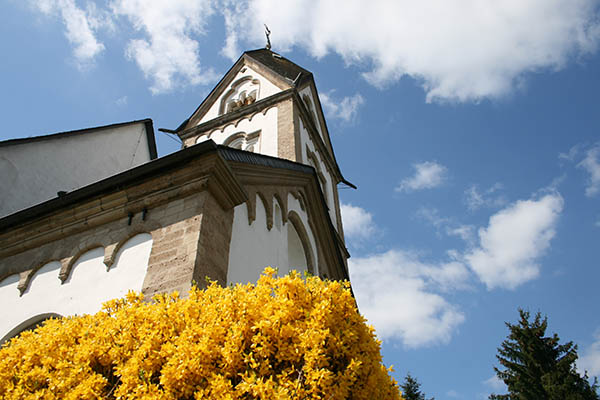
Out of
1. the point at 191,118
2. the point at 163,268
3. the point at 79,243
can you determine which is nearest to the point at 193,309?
the point at 163,268

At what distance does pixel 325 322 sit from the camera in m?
2.55

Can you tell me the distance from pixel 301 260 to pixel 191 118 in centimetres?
1085

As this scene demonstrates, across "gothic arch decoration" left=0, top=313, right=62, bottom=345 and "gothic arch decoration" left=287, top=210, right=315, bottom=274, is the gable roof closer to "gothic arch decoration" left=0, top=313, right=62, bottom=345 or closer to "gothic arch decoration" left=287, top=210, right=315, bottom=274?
"gothic arch decoration" left=287, top=210, right=315, bottom=274

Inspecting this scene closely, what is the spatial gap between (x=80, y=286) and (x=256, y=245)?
2.56 m

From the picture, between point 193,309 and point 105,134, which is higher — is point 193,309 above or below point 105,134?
below

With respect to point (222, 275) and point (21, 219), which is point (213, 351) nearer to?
point (222, 275)

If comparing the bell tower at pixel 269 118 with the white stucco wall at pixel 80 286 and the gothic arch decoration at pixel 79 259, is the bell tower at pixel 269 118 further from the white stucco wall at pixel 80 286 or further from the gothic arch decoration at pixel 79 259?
the white stucco wall at pixel 80 286

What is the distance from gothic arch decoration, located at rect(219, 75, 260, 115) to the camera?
664 inches

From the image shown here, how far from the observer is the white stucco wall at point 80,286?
16.1 feet

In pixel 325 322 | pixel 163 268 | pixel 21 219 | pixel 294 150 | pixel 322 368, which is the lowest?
pixel 322 368

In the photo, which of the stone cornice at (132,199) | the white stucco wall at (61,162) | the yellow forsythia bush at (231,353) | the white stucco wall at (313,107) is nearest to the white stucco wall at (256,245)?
the stone cornice at (132,199)

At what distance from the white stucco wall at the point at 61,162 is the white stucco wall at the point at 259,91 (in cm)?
374

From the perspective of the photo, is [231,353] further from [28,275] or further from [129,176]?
[28,275]

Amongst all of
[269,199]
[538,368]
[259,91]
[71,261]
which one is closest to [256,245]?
[269,199]
